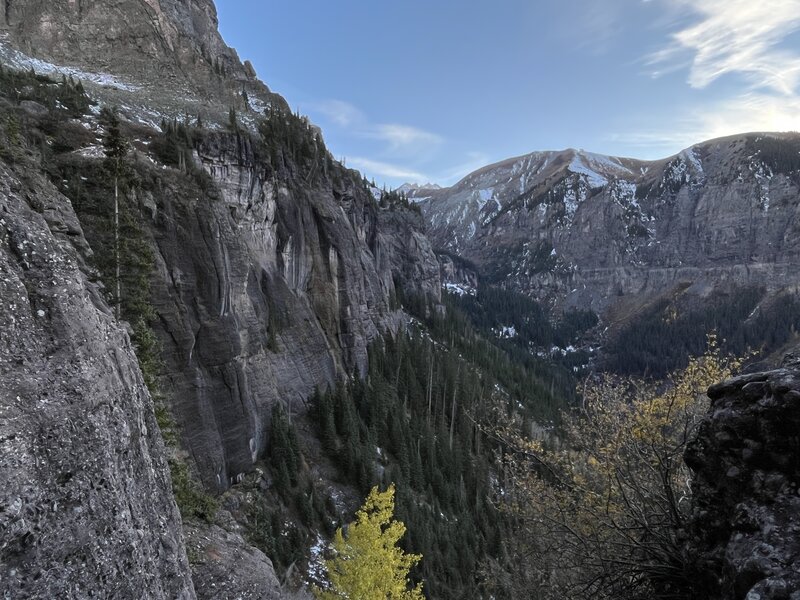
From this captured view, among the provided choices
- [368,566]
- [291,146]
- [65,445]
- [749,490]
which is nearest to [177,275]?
[368,566]

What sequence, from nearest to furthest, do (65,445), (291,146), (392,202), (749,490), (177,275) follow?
(749,490), (65,445), (177,275), (291,146), (392,202)

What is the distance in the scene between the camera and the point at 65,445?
6223 millimetres

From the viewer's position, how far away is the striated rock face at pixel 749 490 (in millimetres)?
3584

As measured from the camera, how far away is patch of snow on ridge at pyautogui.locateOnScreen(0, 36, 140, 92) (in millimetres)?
48959

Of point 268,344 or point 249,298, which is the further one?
point 268,344

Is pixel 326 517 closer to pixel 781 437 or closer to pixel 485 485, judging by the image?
pixel 485 485

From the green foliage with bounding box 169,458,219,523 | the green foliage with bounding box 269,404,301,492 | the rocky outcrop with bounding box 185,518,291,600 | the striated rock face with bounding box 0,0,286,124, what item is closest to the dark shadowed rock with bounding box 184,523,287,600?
the rocky outcrop with bounding box 185,518,291,600

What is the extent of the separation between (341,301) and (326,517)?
30.1 meters

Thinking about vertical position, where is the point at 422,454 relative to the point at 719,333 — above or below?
below

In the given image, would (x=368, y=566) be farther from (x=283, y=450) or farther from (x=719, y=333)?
(x=719, y=333)

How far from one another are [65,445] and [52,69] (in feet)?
219

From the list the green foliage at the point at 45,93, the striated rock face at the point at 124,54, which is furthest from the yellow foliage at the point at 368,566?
the striated rock face at the point at 124,54

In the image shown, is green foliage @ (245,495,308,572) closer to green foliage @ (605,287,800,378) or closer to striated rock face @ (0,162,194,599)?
striated rock face @ (0,162,194,599)

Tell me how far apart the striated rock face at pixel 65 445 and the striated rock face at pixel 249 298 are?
21950 mm
